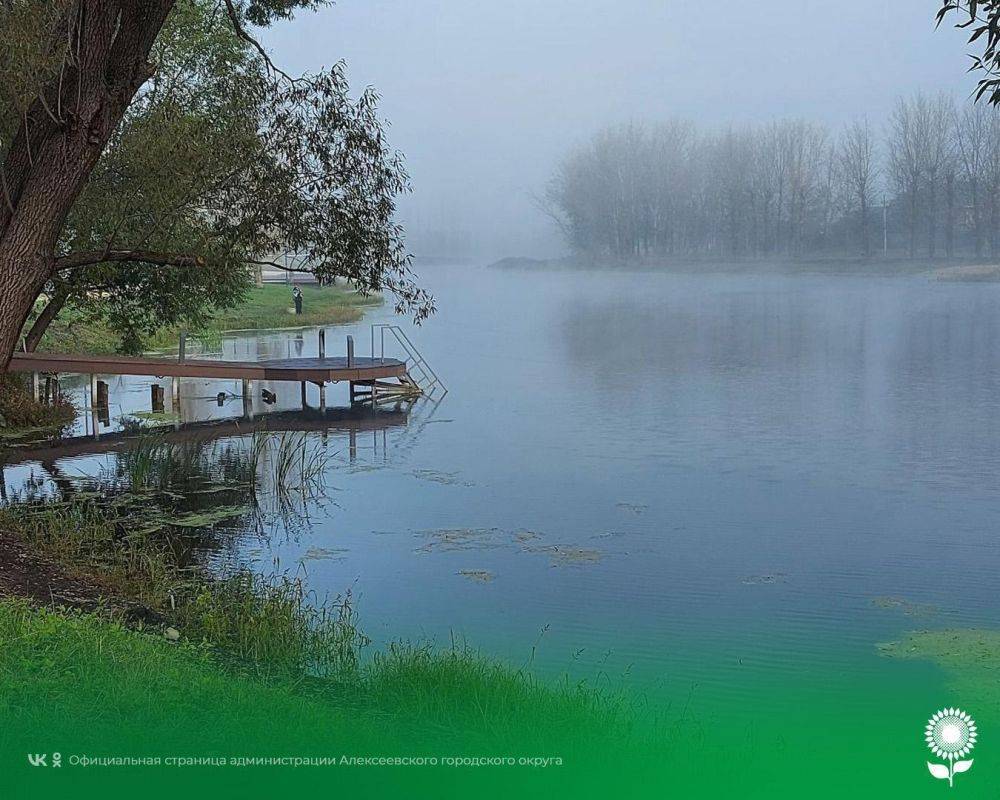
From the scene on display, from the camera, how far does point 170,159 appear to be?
1166 cm

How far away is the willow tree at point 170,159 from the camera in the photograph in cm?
831

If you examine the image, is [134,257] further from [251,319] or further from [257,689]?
[251,319]

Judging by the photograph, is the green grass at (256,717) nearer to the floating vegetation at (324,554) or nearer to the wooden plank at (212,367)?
the floating vegetation at (324,554)

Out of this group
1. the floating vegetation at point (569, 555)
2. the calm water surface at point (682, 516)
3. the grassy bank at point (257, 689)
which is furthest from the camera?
the floating vegetation at point (569, 555)

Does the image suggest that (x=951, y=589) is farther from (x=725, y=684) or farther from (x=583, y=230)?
(x=583, y=230)

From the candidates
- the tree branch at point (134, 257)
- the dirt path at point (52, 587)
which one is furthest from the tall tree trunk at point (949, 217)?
the dirt path at point (52, 587)

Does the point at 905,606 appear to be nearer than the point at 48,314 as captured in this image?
Yes

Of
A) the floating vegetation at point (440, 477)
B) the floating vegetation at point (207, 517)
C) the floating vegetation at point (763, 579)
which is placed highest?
the floating vegetation at point (440, 477)

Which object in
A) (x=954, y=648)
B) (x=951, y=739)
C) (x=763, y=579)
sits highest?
(x=763, y=579)

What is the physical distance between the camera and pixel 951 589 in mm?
9984

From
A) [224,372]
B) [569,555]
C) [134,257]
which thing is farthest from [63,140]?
[224,372]

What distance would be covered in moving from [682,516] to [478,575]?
3.00 m

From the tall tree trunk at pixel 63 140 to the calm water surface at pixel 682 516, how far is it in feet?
11.1

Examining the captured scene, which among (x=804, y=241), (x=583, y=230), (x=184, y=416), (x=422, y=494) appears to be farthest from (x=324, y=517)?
(x=583, y=230)
